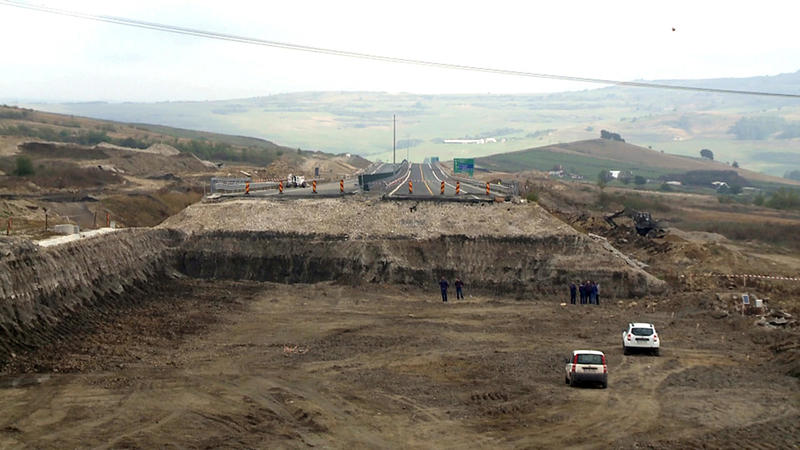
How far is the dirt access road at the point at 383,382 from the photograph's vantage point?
84.0ft

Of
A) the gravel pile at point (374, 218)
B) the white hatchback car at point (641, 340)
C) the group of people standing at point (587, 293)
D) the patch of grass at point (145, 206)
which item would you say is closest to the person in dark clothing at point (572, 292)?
the group of people standing at point (587, 293)

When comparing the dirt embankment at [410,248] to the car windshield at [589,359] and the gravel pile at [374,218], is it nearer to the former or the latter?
the gravel pile at [374,218]

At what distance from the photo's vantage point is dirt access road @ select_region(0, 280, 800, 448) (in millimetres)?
25609

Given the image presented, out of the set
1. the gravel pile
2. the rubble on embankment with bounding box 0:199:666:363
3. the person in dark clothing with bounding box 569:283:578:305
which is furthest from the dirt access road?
the gravel pile

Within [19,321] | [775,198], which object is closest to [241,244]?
[19,321]

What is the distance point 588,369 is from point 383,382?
712 centimetres

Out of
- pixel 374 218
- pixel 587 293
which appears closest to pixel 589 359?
pixel 587 293

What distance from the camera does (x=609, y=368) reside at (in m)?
35.2

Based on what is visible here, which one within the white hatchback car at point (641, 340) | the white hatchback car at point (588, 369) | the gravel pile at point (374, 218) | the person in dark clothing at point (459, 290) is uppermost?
the gravel pile at point (374, 218)

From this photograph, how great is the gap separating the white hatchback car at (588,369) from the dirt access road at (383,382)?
1.31ft

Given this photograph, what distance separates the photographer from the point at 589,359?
31453 millimetres

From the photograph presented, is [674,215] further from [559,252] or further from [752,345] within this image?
[752,345]

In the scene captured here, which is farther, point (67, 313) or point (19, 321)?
point (67, 313)

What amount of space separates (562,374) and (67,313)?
20477mm
